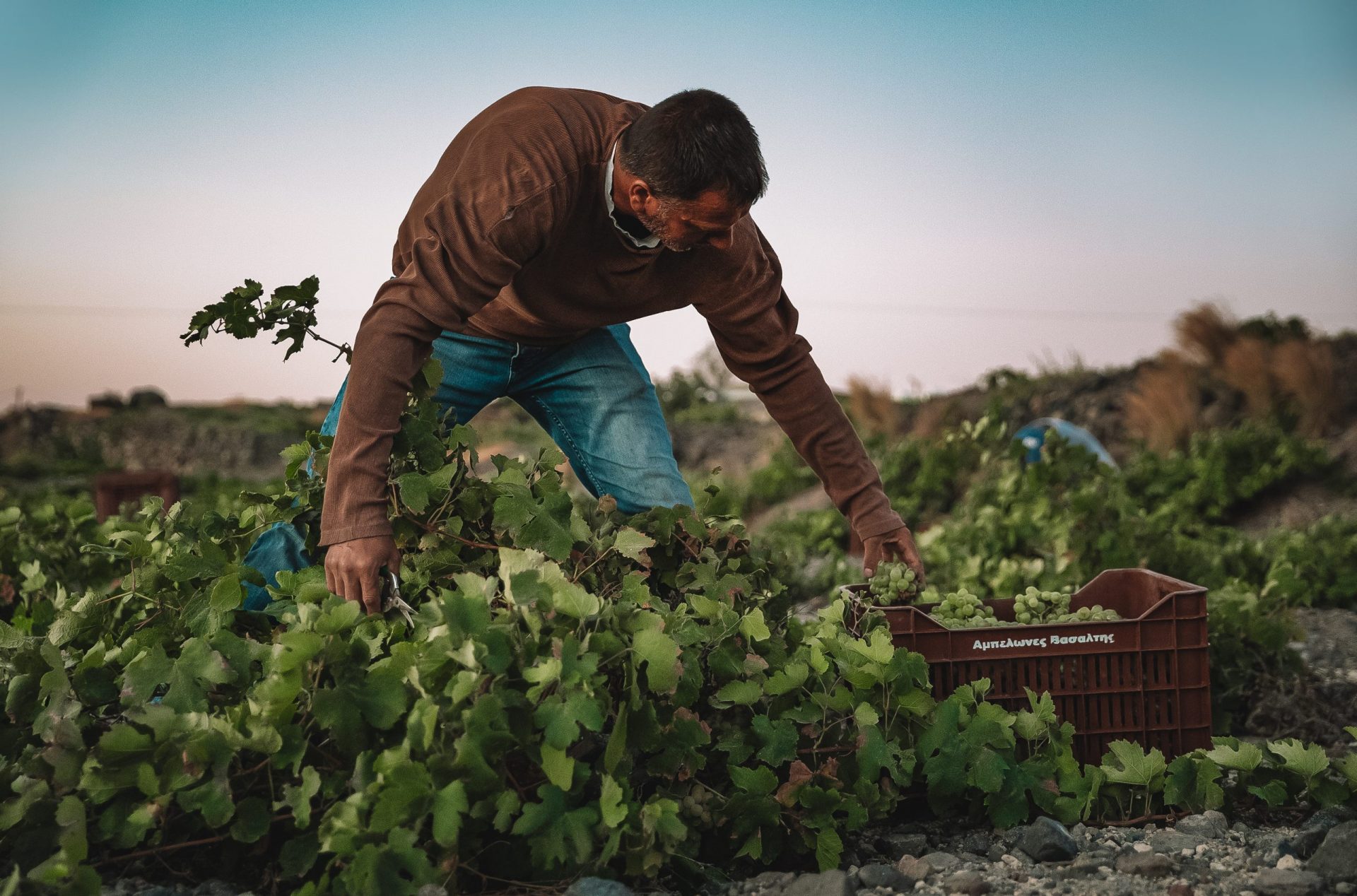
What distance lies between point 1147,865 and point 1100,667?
2.17 ft

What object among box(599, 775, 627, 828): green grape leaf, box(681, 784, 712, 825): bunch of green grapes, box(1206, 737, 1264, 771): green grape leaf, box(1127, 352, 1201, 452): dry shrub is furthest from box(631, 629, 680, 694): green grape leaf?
box(1127, 352, 1201, 452): dry shrub

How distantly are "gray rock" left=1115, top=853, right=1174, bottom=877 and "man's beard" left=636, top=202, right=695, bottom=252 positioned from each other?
5.11 ft

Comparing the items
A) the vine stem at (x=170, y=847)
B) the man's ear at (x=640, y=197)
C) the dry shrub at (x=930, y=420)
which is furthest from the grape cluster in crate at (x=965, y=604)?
the dry shrub at (x=930, y=420)

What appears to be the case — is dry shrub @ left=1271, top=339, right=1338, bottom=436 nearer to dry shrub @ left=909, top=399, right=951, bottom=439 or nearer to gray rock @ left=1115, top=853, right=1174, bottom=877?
dry shrub @ left=909, top=399, right=951, bottom=439

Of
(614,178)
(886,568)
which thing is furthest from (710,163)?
(886,568)

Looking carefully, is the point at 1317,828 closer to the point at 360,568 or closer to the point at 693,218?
the point at 693,218

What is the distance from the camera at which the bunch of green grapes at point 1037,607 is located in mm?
2947

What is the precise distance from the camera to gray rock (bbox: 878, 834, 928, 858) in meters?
2.31

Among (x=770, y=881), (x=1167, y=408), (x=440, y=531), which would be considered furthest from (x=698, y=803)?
(x=1167, y=408)

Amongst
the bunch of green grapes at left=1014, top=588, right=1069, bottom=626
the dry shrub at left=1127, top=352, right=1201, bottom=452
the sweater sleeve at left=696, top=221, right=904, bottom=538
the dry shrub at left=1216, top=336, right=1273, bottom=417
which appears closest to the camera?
the bunch of green grapes at left=1014, top=588, right=1069, bottom=626

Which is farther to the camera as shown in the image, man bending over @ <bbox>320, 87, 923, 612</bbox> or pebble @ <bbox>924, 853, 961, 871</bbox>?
man bending over @ <bbox>320, 87, 923, 612</bbox>

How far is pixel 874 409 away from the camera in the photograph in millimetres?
12328

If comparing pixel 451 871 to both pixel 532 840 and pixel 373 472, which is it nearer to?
pixel 532 840

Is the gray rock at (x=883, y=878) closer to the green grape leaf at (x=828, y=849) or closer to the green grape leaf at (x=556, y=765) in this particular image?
the green grape leaf at (x=828, y=849)
